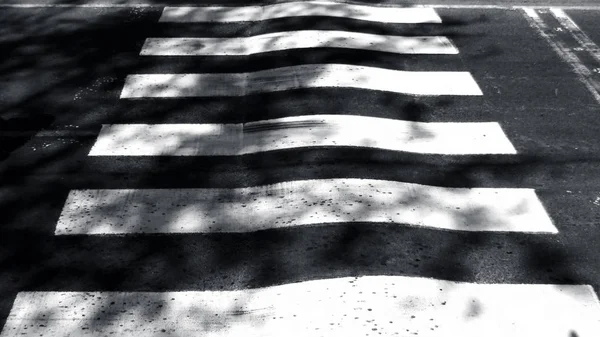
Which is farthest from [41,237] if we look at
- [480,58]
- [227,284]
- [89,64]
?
[480,58]

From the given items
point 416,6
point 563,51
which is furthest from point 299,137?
point 416,6

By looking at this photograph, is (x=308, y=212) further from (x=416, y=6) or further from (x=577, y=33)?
(x=416, y=6)

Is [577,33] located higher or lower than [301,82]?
lower

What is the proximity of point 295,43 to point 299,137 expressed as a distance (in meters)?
2.24

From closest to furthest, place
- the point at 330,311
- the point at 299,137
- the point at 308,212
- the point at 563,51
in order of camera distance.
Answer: the point at 330,311 → the point at 308,212 → the point at 299,137 → the point at 563,51

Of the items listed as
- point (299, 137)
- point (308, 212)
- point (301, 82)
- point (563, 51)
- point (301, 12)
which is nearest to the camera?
point (308, 212)

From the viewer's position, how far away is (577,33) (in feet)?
32.4

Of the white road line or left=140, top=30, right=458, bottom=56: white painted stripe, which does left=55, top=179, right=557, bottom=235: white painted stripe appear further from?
left=140, top=30, right=458, bottom=56: white painted stripe

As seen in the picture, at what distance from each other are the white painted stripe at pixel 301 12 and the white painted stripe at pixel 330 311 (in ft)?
17.4

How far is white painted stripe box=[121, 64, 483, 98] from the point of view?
8.40 m

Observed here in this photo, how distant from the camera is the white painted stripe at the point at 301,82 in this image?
8.40 metres

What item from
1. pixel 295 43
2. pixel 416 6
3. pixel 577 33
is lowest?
pixel 577 33

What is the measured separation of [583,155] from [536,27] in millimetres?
3135

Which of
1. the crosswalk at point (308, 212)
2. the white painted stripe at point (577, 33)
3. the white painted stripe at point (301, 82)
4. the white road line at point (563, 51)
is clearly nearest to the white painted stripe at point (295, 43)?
the crosswalk at point (308, 212)
